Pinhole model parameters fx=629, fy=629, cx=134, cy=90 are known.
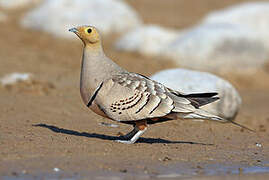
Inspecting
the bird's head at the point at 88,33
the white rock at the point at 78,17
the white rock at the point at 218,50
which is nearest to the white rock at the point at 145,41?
the white rock at the point at 218,50

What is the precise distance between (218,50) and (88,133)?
29.6ft

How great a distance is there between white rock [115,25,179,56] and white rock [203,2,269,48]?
9.07 ft

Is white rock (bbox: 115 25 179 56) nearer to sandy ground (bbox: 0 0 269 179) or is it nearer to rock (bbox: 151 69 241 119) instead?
sandy ground (bbox: 0 0 269 179)

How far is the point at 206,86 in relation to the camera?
11.8 meters

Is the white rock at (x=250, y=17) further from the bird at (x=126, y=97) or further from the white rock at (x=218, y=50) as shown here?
the bird at (x=126, y=97)

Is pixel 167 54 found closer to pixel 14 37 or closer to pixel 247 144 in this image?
pixel 14 37

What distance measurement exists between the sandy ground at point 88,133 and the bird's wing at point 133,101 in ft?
1.64

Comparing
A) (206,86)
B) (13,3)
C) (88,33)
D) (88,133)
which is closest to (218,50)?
(206,86)

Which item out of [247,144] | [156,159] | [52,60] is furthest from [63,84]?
[156,159]

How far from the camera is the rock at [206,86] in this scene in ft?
38.4

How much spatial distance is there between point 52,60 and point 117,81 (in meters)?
9.29

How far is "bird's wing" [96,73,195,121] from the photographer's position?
8.25 meters

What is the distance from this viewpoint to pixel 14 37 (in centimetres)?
1956

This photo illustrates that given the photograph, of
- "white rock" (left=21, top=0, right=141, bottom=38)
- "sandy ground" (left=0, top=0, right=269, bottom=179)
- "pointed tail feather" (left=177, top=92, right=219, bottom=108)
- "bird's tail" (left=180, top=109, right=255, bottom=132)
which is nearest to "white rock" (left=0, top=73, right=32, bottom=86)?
"sandy ground" (left=0, top=0, right=269, bottom=179)
